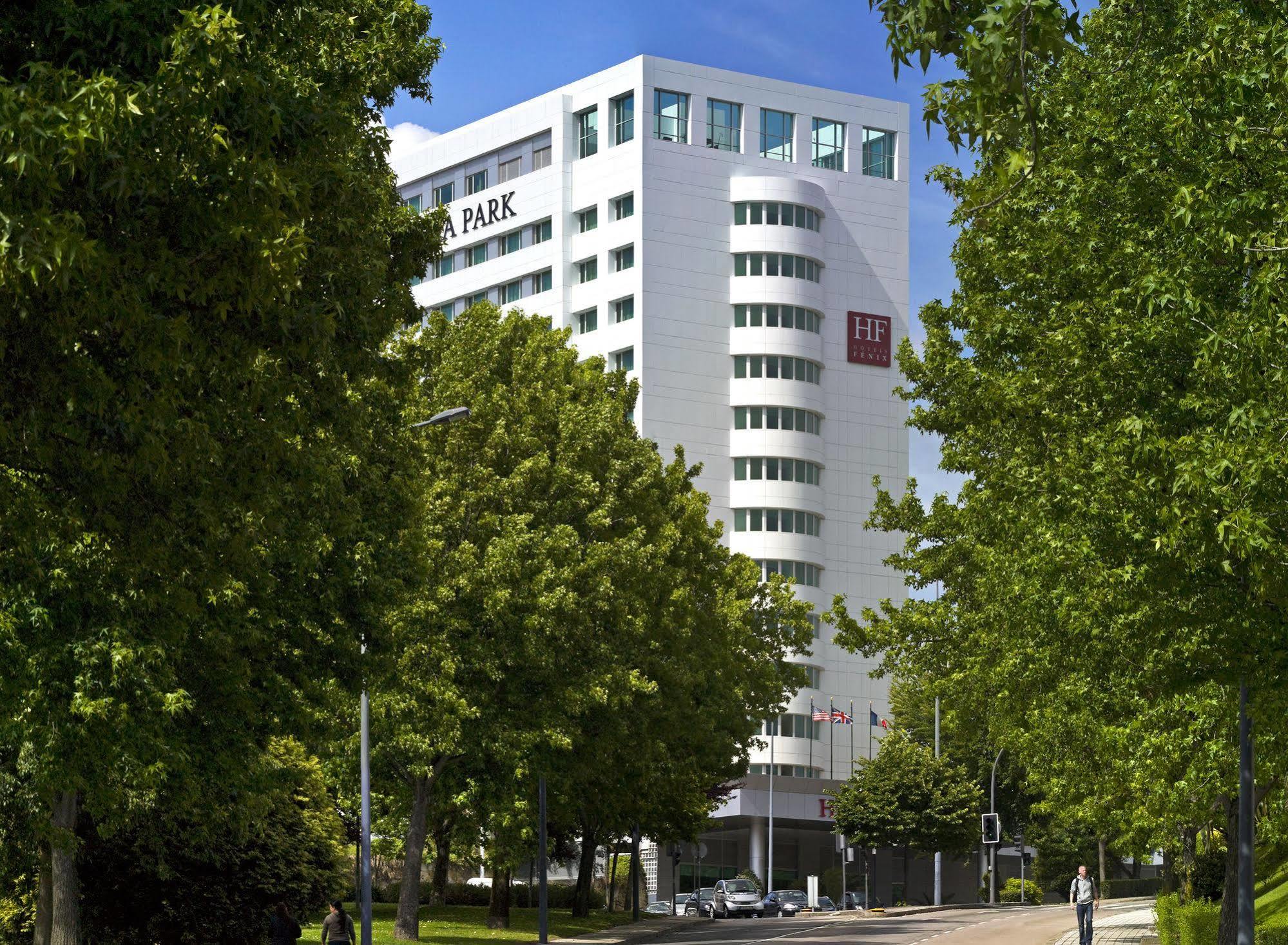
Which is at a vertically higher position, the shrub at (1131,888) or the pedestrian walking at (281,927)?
the pedestrian walking at (281,927)

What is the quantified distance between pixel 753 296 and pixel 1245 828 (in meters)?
93.3

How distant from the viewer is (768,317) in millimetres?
110562

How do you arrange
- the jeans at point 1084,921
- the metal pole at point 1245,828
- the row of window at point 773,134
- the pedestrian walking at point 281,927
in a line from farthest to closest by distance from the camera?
the row of window at point 773,134, the jeans at point 1084,921, the pedestrian walking at point 281,927, the metal pole at point 1245,828

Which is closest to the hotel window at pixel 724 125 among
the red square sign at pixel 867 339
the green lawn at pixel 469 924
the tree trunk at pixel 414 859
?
the red square sign at pixel 867 339

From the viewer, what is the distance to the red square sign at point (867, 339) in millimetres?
114062

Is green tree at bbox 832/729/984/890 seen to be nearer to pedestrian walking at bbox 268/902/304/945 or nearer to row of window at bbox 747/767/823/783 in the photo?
row of window at bbox 747/767/823/783

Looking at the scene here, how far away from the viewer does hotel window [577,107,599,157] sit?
113 meters

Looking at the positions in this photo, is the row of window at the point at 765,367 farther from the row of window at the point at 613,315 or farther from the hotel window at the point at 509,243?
the hotel window at the point at 509,243

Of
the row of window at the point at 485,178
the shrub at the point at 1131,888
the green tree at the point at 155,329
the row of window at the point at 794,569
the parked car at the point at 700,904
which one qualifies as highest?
the row of window at the point at 485,178

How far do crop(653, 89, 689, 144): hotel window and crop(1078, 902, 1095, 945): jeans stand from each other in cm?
8066

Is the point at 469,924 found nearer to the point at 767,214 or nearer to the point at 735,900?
the point at 735,900

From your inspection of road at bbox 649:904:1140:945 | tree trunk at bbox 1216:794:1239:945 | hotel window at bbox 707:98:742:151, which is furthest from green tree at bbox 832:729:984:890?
tree trunk at bbox 1216:794:1239:945

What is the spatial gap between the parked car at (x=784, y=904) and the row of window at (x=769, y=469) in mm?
35856

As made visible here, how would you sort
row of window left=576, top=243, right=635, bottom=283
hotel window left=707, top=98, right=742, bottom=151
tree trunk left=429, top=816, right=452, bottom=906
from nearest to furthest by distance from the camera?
tree trunk left=429, top=816, right=452, bottom=906, row of window left=576, top=243, right=635, bottom=283, hotel window left=707, top=98, right=742, bottom=151
